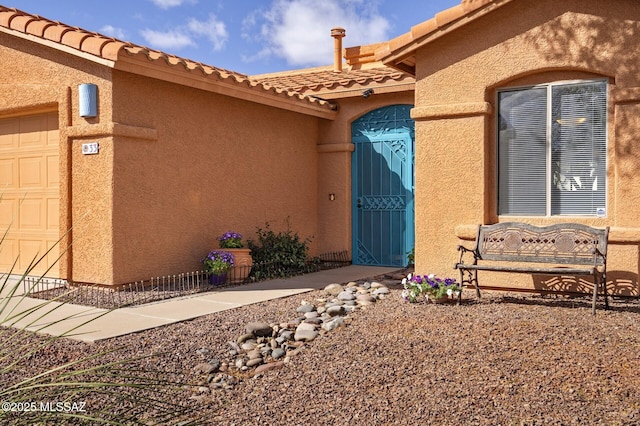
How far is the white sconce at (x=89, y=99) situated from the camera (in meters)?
8.01

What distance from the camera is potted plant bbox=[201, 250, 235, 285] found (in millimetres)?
8773

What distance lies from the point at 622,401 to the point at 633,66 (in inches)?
174

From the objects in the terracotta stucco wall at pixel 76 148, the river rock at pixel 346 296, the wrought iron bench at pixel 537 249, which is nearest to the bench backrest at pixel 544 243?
the wrought iron bench at pixel 537 249

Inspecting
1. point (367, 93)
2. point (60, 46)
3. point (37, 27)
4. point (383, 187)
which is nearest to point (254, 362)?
point (60, 46)

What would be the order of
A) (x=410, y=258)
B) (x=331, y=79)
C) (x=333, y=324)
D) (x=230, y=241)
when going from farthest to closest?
(x=331, y=79) → (x=410, y=258) → (x=230, y=241) → (x=333, y=324)

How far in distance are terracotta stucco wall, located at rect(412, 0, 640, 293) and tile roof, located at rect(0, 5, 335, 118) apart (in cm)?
292

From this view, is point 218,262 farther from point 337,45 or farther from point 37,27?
point 337,45

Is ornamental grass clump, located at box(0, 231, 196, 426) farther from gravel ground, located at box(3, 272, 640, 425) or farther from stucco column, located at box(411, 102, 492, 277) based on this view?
stucco column, located at box(411, 102, 492, 277)

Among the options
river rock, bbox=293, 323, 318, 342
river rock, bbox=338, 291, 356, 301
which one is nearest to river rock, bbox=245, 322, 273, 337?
river rock, bbox=293, 323, 318, 342

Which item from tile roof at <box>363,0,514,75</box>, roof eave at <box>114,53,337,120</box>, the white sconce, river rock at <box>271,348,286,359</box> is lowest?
river rock at <box>271,348,286,359</box>

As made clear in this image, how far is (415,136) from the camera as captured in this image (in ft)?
26.8

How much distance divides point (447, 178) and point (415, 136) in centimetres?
72

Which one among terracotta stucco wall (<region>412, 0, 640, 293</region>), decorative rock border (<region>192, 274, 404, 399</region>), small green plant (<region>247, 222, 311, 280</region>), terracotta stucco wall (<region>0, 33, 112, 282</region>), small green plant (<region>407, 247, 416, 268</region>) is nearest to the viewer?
decorative rock border (<region>192, 274, 404, 399</region>)

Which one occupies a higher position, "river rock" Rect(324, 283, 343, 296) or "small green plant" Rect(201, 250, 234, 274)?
"small green plant" Rect(201, 250, 234, 274)
